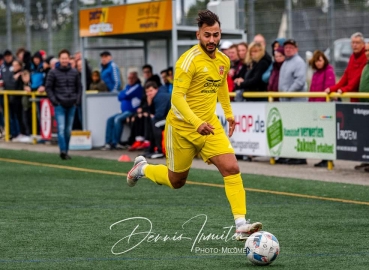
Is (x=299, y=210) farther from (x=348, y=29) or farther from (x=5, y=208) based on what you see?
(x=348, y=29)

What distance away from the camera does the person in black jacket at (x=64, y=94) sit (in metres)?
18.1

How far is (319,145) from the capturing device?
15867 millimetres

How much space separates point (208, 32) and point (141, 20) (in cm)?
1083

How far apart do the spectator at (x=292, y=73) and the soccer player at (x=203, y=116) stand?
7.36 meters

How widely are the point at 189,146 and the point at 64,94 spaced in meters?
9.31

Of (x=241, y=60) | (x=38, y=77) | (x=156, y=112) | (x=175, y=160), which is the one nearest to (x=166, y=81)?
(x=156, y=112)

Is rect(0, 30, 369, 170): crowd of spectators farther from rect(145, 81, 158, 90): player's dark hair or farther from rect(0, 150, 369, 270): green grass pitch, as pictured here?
rect(0, 150, 369, 270): green grass pitch

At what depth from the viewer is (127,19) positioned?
19953 mm

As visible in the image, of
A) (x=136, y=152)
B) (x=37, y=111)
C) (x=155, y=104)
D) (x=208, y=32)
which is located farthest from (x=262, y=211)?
(x=37, y=111)

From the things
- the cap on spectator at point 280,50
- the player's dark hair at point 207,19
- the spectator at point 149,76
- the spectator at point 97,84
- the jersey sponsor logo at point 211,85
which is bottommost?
the spectator at point 97,84

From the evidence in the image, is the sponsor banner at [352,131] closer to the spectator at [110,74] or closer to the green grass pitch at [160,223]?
the green grass pitch at [160,223]

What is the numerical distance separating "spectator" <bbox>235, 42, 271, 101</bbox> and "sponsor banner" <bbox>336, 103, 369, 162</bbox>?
2153 mm

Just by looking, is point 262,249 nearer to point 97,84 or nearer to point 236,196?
point 236,196

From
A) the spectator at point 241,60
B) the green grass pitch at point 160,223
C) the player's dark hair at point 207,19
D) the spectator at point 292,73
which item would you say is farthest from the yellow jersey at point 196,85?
the spectator at point 241,60
